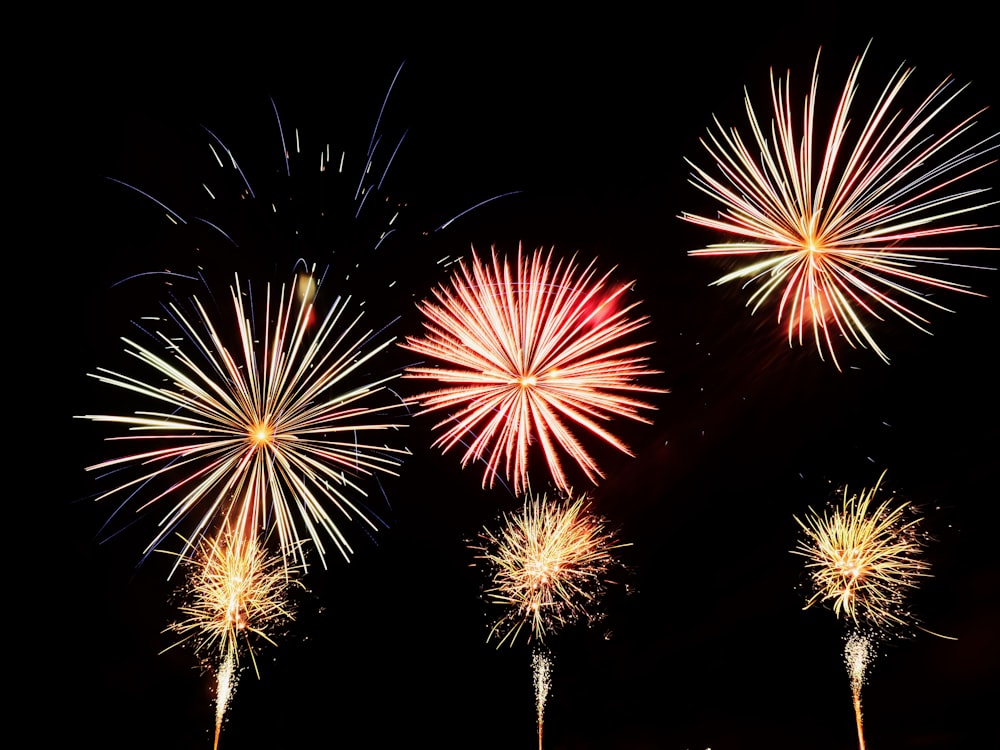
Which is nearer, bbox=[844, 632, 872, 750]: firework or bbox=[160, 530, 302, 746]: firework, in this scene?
bbox=[160, 530, 302, 746]: firework

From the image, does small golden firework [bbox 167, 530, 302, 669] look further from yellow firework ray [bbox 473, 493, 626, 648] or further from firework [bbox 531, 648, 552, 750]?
firework [bbox 531, 648, 552, 750]

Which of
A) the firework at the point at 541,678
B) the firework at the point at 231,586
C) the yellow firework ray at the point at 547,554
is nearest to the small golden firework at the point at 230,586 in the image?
the firework at the point at 231,586

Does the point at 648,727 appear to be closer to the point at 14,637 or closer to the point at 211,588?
the point at 211,588

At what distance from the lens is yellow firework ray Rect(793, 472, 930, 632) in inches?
538

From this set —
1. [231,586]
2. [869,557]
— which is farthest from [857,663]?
[231,586]

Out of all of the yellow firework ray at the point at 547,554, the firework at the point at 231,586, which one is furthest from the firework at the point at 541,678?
the firework at the point at 231,586

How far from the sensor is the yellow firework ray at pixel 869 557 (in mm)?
13656

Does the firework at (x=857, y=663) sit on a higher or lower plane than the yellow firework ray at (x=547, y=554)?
lower

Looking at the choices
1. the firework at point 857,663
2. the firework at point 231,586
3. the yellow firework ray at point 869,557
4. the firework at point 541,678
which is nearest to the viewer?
the yellow firework ray at point 869,557

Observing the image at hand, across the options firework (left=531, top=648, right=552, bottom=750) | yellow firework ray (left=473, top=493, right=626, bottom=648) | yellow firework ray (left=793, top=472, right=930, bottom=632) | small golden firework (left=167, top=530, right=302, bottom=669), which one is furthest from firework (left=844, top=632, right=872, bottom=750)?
small golden firework (left=167, top=530, right=302, bottom=669)

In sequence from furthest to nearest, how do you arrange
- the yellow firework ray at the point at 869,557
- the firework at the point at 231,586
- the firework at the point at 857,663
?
the firework at the point at 857,663 < the firework at the point at 231,586 < the yellow firework ray at the point at 869,557

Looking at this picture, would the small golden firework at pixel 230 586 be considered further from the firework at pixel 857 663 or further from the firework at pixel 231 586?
the firework at pixel 857 663

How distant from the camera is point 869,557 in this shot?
557 inches

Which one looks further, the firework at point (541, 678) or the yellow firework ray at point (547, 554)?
the firework at point (541, 678)
